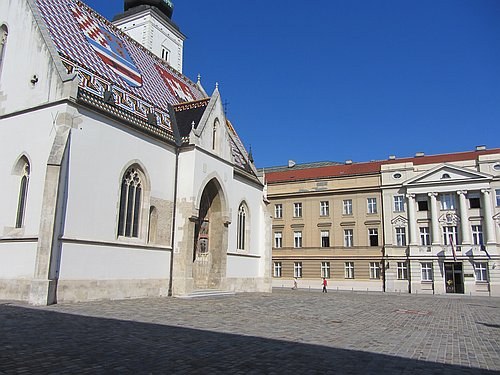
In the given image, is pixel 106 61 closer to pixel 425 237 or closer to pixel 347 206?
pixel 347 206

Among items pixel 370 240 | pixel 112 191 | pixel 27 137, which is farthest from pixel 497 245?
pixel 27 137

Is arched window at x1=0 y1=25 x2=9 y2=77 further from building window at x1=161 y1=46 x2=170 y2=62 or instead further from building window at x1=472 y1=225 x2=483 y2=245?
building window at x1=472 y1=225 x2=483 y2=245

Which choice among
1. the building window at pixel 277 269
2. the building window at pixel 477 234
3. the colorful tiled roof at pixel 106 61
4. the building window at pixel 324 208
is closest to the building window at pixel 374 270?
the building window at pixel 324 208

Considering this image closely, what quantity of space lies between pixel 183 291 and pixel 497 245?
30.6 m

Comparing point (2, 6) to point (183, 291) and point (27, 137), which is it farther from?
point (183, 291)

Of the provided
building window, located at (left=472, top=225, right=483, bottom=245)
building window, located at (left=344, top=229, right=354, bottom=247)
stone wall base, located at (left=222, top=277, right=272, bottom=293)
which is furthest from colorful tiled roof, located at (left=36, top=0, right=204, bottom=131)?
building window, located at (left=472, top=225, right=483, bottom=245)

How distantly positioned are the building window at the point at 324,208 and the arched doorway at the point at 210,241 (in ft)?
74.9

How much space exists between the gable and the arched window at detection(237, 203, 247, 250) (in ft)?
68.0

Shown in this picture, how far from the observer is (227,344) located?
26.3 feet

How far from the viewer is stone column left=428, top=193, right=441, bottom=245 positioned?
39.4 metres

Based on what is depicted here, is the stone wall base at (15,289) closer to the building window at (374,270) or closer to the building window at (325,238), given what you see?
the building window at (325,238)

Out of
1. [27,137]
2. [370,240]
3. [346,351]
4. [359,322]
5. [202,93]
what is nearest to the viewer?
[346,351]

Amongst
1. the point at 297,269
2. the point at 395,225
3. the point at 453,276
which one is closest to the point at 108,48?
the point at 297,269

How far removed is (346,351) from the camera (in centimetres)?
772
